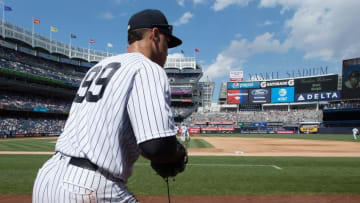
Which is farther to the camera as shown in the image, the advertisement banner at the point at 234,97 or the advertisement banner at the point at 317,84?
the advertisement banner at the point at 234,97

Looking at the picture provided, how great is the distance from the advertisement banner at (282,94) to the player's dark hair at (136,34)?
59.7m

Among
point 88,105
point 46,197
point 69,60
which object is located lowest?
point 46,197

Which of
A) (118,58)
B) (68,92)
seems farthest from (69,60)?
(118,58)

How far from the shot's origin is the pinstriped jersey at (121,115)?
4.19 ft

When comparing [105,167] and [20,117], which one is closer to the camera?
[105,167]

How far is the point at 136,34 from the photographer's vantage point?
1569 millimetres

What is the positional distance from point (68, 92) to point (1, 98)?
1324 centimetres

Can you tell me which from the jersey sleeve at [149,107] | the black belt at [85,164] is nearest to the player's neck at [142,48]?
the jersey sleeve at [149,107]

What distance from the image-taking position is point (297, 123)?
173 ft

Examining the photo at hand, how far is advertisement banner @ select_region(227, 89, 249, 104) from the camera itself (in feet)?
197

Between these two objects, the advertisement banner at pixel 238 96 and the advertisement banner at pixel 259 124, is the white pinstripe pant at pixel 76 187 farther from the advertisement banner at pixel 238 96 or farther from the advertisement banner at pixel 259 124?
the advertisement banner at pixel 238 96

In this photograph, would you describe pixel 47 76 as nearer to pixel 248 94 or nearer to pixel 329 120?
pixel 248 94

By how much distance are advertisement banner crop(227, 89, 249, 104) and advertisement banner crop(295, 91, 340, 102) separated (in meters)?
Result: 11.1

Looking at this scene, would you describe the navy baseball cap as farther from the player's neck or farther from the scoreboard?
the scoreboard
